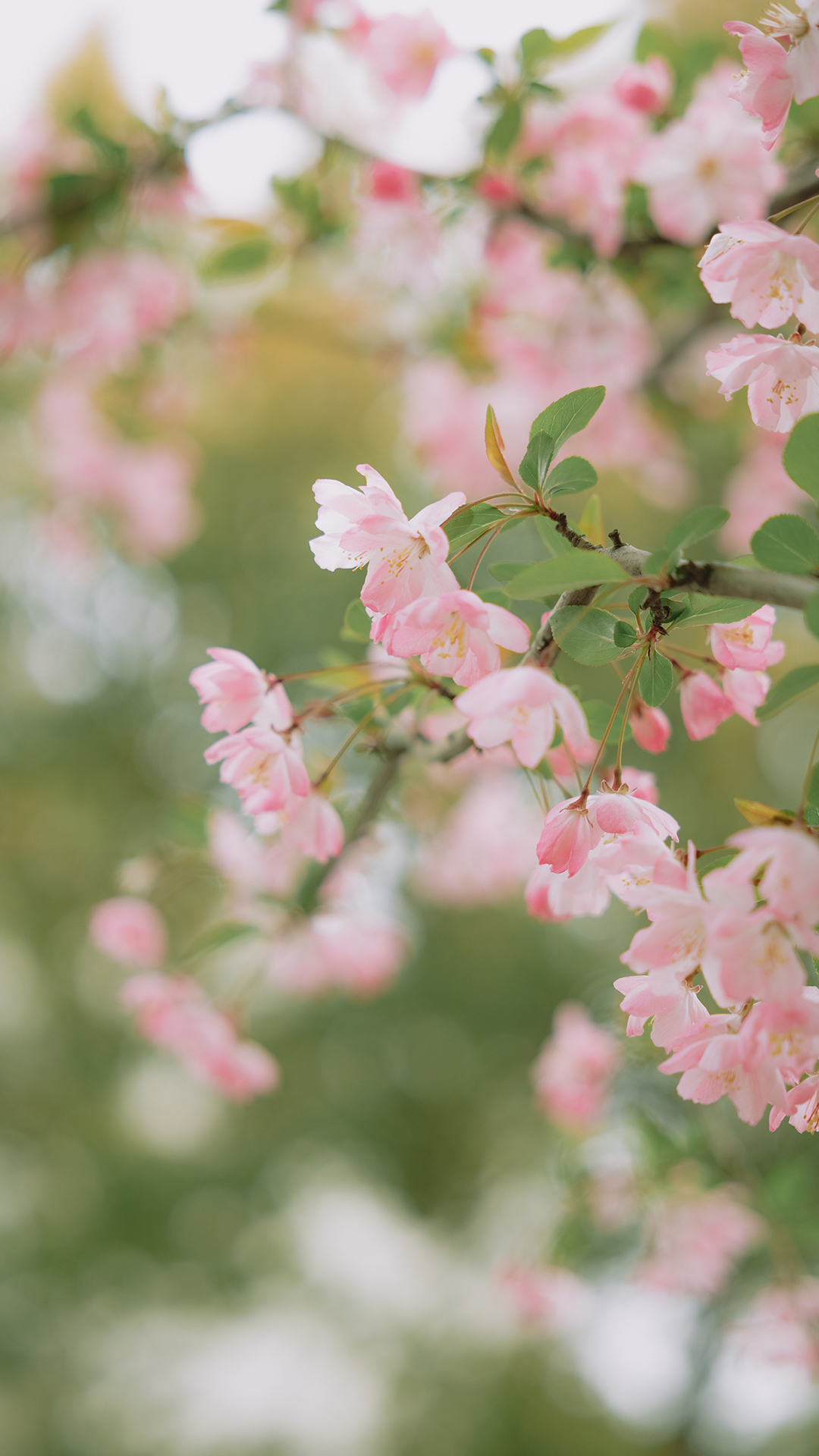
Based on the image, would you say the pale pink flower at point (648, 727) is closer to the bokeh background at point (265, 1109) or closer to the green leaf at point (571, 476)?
the green leaf at point (571, 476)

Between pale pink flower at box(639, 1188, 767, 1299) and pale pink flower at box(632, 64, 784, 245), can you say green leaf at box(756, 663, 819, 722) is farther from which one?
pale pink flower at box(639, 1188, 767, 1299)

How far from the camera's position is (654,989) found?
Answer: 493 mm

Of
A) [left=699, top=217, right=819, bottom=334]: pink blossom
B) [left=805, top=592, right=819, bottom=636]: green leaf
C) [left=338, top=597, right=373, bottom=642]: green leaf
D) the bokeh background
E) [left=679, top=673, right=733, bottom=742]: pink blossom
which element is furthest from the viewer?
the bokeh background

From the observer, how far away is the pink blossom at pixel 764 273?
1.66 feet

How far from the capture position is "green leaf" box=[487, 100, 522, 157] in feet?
3.71

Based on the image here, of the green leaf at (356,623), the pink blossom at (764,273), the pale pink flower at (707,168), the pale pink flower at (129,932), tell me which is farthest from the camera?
the pale pink flower at (129,932)

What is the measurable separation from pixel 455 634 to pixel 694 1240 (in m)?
1.47

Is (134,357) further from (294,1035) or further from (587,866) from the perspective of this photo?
(294,1035)

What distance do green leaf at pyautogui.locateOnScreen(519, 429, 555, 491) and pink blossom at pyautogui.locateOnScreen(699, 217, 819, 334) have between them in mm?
136

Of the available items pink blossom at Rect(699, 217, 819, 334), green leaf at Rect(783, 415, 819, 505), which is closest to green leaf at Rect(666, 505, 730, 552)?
green leaf at Rect(783, 415, 819, 505)

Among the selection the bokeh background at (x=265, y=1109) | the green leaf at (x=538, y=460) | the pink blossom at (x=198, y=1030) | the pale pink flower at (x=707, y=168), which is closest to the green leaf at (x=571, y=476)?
the green leaf at (x=538, y=460)

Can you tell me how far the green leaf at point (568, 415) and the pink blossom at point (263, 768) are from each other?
0.28m

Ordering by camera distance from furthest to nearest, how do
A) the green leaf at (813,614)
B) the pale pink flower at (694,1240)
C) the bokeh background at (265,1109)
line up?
the bokeh background at (265,1109)
the pale pink flower at (694,1240)
the green leaf at (813,614)

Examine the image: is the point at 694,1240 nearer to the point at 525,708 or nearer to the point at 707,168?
the point at 525,708
